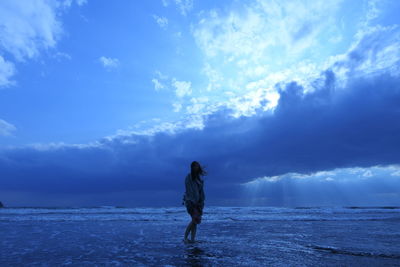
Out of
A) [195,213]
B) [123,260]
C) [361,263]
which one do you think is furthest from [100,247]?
[361,263]

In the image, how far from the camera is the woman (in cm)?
811

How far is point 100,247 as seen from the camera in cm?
771

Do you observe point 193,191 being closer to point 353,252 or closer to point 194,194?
point 194,194

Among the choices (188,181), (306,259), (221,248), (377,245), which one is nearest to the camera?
(306,259)

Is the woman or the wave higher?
the woman

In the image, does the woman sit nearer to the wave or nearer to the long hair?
the long hair

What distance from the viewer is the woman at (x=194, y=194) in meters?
8.11

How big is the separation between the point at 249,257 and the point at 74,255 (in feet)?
13.2

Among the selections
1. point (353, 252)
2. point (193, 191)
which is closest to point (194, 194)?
point (193, 191)

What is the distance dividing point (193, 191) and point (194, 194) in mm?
90

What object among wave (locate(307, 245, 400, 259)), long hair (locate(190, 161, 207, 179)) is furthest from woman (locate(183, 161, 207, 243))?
wave (locate(307, 245, 400, 259))

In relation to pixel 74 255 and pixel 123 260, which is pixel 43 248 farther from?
pixel 123 260

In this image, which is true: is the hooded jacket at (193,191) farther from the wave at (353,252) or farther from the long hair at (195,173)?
the wave at (353,252)

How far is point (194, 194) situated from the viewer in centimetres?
812
